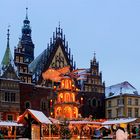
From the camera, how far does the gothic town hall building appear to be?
58312 mm

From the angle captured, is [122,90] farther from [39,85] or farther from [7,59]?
[7,59]

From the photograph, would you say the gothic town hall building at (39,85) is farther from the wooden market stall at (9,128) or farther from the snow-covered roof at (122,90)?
the wooden market stall at (9,128)

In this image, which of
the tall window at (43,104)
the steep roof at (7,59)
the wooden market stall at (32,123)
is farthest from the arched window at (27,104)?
the wooden market stall at (32,123)

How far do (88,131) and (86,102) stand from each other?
18.4 metres

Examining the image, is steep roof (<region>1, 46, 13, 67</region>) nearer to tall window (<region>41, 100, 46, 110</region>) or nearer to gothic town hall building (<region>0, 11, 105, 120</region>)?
gothic town hall building (<region>0, 11, 105, 120</region>)

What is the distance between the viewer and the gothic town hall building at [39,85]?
5831 cm

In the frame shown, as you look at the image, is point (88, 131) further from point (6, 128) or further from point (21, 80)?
point (21, 80)

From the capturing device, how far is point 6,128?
4791 centimetres

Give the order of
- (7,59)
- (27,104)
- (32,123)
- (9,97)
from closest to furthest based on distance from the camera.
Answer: (32,123) → (9,97) → (7,59) → (27,104)

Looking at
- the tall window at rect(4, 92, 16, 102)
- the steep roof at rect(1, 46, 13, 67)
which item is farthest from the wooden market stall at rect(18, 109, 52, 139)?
the steep roof at rect(1, 46, 13, 67)

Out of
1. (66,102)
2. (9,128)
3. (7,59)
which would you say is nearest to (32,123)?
(9,128)

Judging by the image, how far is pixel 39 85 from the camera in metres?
63.1

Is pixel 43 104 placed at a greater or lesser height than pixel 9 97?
lesser

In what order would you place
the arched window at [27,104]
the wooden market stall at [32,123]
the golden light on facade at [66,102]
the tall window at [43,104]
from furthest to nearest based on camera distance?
the tall window at [43,104]
the arched window at [27,104]
the golden light on facade at [66,102]
the wooden market stall at [32,123]
